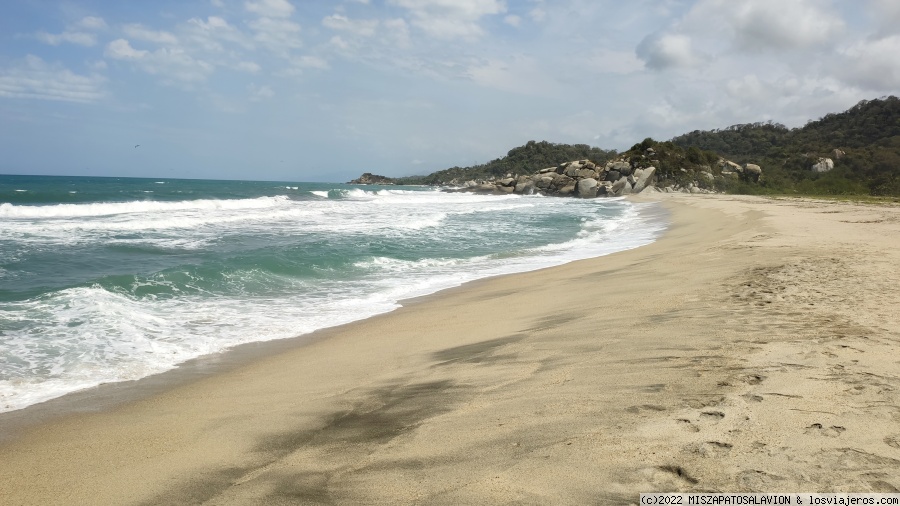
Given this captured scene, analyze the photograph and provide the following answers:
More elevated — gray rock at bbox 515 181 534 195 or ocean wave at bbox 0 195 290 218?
gray rock at bbox 515 181 534 195

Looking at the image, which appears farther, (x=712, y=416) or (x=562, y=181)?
(x=562, y=181)

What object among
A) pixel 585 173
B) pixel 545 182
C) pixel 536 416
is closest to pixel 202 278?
pixel 536 416

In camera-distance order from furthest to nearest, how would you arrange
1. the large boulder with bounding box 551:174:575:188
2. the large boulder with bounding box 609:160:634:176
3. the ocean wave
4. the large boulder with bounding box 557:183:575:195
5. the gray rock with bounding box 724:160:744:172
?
the large boulder with bounding box 551:174:575:188 < the large boulder with bounding box 557:183:575:195 < the large boulder with bounding box 609:160:634:176 < the gray rock with bounding box 724:160:744:172 < the ocean wave

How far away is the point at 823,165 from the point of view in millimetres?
54469

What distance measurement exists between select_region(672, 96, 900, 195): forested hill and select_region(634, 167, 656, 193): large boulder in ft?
35.9

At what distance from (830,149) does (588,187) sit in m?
26.2

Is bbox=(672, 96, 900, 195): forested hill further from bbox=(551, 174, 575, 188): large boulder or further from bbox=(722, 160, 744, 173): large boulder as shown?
bbox=(551, 174, 575, 188): large boulder

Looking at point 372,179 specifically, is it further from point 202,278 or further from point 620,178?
point 202,278

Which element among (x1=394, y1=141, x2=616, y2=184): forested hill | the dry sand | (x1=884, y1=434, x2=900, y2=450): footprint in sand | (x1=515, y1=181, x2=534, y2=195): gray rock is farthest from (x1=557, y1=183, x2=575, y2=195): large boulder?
(x1=884, y1=434, x2=900, y2=450): footprint in sand

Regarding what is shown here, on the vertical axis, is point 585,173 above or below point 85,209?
above

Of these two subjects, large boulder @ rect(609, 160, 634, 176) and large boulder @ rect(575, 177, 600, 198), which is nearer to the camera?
large boulder @ rect(575, 177, 600, 198)

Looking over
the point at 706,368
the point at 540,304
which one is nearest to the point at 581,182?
the point at 540,304

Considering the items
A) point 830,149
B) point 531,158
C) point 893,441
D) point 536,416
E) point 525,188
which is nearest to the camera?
point 893,441

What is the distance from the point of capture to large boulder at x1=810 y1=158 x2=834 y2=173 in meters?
53.8
